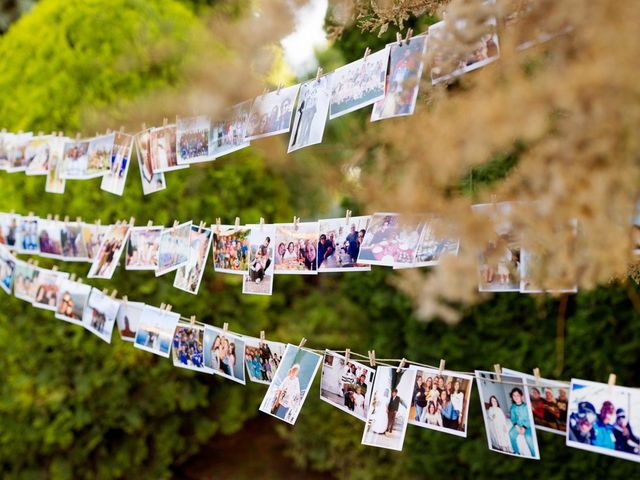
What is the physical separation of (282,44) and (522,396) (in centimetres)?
176

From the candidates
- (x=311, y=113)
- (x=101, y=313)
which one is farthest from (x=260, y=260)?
(x=101, y=313)

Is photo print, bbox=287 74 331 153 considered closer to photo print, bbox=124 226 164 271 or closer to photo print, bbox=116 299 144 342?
photo print, bbox=124 226 164 271

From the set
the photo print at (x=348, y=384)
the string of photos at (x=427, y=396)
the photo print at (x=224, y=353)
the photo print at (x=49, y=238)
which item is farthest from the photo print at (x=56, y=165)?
the photo print at (x=348, y=384)

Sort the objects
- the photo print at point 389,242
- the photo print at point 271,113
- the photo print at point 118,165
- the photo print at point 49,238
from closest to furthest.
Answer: the photo print at point 389,242 < the photo print at point 271,113 < the photo print at point 118,165 < the photo print at point 49,238

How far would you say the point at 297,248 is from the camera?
209cm

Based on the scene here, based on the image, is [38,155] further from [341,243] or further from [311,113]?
[341,243]

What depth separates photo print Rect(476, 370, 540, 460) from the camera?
1.70 m

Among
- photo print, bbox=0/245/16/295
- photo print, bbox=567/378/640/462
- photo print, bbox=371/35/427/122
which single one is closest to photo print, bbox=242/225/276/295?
photo print, bbox=371/35/427/122

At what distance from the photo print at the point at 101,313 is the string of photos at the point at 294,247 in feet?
0.36

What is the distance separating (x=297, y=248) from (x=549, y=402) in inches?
34.5

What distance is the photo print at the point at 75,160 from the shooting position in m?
2.80

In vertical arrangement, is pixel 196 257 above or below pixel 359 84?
below

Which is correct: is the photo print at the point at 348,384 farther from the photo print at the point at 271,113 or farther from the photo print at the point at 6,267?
the photo print at the point at 6,267

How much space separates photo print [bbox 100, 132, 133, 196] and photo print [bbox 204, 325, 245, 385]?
30.6 inches
